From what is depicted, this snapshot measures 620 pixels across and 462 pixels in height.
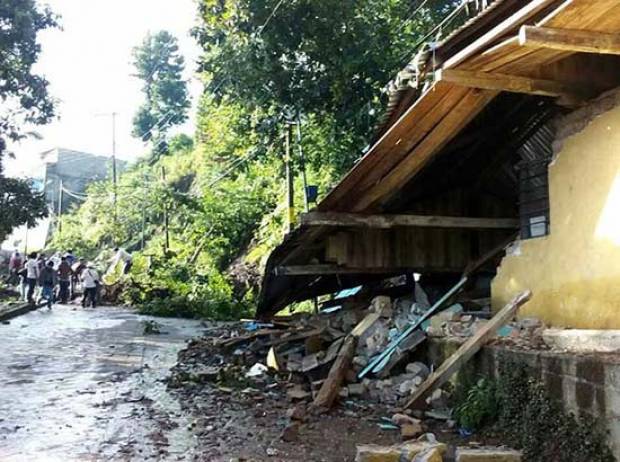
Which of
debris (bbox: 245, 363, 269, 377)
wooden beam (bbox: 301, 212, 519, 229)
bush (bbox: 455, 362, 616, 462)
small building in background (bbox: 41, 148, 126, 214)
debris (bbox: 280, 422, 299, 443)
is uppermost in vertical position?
small building in background (bbox: 41, 148, 126, 214)

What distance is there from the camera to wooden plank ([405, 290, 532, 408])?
6219 millimetres

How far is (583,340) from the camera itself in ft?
17.6

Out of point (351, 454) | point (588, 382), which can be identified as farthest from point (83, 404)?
point (588, 382)

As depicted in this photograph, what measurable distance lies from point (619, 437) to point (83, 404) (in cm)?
567

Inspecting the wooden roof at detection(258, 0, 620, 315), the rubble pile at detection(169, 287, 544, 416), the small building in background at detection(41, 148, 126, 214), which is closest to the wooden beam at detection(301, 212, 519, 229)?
the wooden roof at detection(258, 0, 620, 315)

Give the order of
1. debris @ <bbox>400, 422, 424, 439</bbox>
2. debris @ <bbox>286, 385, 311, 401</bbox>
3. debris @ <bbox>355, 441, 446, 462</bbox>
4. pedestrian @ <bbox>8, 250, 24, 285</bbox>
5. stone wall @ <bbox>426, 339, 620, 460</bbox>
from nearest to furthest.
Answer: stone wall @ <bbox>426, 339, 620, 460</bbox> → debris @ <bbox>355, 441, 446, 462</bbox> → debris @ <bbox>400, 422, 424, 439</bbox> → debris @ <bbox>286, 385, 311, 401</bbox> → pedestrian @ <bbox>8, 250, 24, 285</bbox>

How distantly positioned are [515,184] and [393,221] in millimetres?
1630

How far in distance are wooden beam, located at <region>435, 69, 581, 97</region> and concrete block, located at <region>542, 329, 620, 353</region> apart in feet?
6.96

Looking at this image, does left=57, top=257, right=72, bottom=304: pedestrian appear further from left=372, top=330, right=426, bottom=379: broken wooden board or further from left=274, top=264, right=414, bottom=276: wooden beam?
left=372, top=330, right=426, bottom=379: broken wooden board

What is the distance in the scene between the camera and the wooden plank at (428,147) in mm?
5755

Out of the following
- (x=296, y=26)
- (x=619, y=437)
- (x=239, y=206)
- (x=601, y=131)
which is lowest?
(x=619, y=437)

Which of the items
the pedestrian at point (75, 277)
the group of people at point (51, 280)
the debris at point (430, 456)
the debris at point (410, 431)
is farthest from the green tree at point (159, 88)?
the debris at point (430, 456)

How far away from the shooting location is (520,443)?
5234 mm

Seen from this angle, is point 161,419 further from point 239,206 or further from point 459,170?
point 239,206
